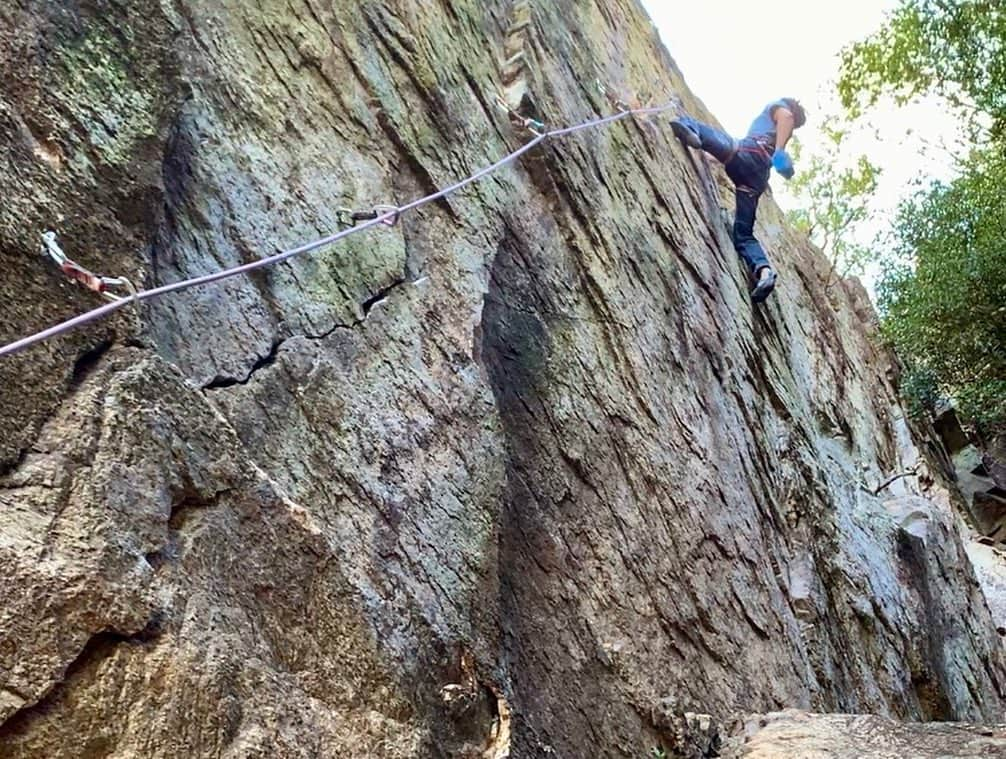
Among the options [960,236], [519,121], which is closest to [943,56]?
[960,236]

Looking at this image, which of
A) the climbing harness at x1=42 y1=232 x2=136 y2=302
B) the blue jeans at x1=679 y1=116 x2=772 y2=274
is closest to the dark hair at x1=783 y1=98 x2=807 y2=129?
the blue jeans at x1=679 y1=116 x2=772 y2=274

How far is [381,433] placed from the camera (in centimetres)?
450

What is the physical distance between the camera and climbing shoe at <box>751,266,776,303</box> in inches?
424

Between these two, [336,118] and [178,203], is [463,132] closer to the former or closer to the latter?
[336,118]

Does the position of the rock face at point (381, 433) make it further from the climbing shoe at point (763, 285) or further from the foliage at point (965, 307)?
the foliage at point (965, 307)

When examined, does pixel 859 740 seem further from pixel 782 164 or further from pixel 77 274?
pixel 782 164

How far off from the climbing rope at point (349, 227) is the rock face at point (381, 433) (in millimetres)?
98

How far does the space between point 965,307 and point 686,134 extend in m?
10.6

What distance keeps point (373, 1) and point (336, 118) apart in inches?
57.6

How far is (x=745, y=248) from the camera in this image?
1145 centimetres

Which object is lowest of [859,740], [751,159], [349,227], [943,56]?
[859,740]

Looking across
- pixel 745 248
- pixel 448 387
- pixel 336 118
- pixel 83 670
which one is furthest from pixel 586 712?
pixel 745 248

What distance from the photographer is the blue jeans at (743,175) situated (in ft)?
37.5

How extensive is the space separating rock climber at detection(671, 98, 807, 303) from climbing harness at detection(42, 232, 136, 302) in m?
8.89
